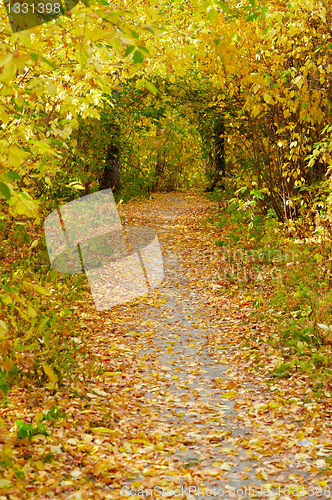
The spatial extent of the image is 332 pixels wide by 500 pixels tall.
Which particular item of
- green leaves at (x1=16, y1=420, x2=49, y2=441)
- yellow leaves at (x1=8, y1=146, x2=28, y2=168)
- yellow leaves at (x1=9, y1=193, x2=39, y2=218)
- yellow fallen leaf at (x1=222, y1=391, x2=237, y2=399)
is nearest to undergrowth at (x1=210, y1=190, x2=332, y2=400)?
yellow fallen leaf at (x1=222, y1=391, x2=237, y2=399)

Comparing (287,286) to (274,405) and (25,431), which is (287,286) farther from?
(25,431)

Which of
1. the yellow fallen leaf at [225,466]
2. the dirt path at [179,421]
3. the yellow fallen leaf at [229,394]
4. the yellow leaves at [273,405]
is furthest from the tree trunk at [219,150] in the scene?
the yellow fallen leaf at [225,466]

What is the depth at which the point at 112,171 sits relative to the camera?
1475 centimetres

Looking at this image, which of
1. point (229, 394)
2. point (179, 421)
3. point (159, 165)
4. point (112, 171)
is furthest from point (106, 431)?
point (159, 165)

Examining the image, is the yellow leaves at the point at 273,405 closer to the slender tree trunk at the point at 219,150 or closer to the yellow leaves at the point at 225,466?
the yellow leaves at the point at 225,466

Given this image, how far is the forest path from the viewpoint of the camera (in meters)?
3.08

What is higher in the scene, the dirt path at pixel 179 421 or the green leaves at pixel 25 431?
the green leaves at pixel 25 431

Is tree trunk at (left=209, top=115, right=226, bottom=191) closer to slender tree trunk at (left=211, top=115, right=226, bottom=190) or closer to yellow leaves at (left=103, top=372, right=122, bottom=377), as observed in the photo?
slender tree trunk at (left=211, top=115, right=226, bottom=190)

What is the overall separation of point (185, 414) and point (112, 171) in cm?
1151

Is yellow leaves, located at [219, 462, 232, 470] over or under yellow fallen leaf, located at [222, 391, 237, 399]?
over

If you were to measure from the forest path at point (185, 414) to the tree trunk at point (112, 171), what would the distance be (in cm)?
803

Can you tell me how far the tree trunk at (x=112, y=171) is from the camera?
14234 mm

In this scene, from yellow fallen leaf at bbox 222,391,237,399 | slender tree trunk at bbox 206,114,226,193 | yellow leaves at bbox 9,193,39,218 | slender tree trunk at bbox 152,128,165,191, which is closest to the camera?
yellow leaves at bbox 9,193,39,218

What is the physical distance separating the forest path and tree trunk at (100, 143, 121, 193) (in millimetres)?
8030
